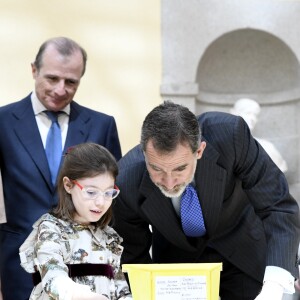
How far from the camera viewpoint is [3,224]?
10.0 feet

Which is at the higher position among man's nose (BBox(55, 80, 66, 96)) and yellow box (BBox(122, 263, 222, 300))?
man's nose (BBox(55, 80, 66, 96))

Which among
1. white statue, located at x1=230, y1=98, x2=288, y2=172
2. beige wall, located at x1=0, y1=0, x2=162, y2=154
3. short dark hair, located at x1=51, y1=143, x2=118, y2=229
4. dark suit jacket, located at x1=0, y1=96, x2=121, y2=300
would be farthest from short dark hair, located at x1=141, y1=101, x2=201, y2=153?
white statue, located at x1=230, y1=98, x2=288, y2=172

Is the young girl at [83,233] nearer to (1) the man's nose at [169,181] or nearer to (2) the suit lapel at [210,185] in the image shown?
(1) the man's nose at [169,181]

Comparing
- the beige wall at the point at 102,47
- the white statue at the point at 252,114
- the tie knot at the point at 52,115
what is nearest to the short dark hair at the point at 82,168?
the tie knot at the point at 52,115

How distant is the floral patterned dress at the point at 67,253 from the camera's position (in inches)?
86.4

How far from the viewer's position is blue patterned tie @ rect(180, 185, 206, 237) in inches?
101

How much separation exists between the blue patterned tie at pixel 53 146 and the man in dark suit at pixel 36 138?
2cm

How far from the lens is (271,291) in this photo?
7.56 ft

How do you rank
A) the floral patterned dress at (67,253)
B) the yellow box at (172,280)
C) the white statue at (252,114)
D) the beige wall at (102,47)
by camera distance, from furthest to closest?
the white statue at (252,114) → the beige wall at (102,47) → the floral patterned dress at (67,253) → the yellow box at (172,280)

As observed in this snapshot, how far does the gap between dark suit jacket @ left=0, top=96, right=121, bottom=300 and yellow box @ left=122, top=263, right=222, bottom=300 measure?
0.99 meters

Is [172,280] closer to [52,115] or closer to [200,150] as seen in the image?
[200,150]

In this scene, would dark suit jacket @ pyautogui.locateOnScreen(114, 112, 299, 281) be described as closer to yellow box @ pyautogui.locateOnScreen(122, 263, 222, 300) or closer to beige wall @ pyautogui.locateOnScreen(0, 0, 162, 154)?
yellow box @ pyautogui.locateOnScreen(122, 263, 222, 300)

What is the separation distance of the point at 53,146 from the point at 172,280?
1.23 metres

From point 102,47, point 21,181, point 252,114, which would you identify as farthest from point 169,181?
point 252,114
